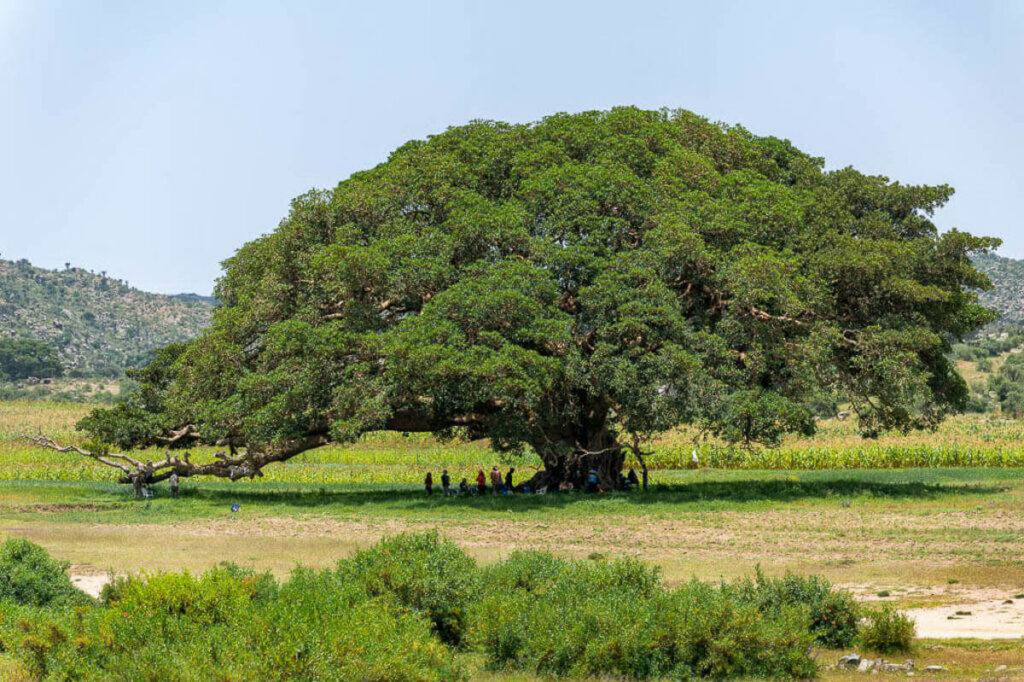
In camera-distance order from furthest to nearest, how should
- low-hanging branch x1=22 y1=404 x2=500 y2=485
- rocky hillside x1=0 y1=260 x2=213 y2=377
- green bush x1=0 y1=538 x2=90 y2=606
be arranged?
1. rocky hillside x1=0 y1=260 x2=213 y2=377
2. low-hanging branch x1=22 y1=404 x2=500 y2=485
3. green bush x1=0 y1=538 x2=90 y2=606

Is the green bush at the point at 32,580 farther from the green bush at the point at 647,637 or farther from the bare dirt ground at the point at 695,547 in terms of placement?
the green bush at the point at 647,637

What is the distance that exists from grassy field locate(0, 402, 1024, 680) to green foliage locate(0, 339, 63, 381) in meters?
94.0

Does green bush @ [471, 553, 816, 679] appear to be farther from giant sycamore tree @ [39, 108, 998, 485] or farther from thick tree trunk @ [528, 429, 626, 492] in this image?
thick tree trunk @ [528, 429, 626, 492]

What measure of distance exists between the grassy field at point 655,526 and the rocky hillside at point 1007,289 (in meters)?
119

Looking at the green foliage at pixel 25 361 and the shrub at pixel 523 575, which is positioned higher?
the green foliage at pixel 25 361

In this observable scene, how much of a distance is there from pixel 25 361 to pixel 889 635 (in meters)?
142

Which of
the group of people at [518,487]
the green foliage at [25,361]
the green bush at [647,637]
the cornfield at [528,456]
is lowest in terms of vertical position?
the green bush at [647,637]

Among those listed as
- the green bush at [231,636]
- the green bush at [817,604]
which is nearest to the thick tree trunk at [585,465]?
the green bush at [817,604]

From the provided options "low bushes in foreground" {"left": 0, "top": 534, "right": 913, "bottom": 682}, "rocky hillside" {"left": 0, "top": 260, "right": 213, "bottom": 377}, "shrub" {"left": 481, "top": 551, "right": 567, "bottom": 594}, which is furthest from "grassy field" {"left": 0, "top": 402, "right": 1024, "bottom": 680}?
"rocky hillside" {"left": 0, "top": 260, "right": 213, "bottom": 377}

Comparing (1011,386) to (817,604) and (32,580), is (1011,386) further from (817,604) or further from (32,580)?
(32,580)

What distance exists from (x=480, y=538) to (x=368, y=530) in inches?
143

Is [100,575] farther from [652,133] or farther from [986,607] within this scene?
[652,133]

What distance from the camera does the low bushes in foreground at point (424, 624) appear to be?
13.8 meters

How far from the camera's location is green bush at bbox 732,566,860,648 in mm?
18047
